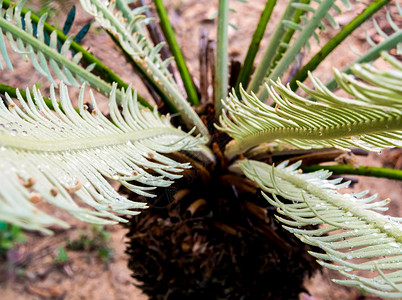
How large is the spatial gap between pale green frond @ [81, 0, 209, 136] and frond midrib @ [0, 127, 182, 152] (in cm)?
18

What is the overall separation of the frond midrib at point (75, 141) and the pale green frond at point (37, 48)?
19 centimetres

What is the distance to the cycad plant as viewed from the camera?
46cm

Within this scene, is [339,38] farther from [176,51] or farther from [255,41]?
[176,51]

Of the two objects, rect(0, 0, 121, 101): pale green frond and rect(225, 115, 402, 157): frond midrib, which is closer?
rect(225, 115, 402, 157): frond midrib

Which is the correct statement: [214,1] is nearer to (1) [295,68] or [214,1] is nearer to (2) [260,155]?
(1) [295,68]

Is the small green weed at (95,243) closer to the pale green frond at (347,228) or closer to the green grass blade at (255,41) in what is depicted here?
the green grass blade at (255,41)

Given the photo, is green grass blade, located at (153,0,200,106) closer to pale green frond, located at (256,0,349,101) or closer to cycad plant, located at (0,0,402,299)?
cycad plant, located at (0,0,402,299)

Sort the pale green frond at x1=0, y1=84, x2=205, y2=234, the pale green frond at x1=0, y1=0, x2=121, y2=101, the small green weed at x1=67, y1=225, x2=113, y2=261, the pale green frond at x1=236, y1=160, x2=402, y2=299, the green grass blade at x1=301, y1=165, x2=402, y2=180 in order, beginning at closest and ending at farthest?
1. the pale green frond at x1=0, y1=84, x2=205, y2=234
2. the pale green frond at x1=236, y1=160, x2=402, y2=299
3. the pale green frond at x1=0, y1=0, x2=121, y2=101
4. the green grass blade at x1=301, y1=165, x2=402, y2=180
5. the small green weed at x1=67, y1=225, x2=113, y2=261

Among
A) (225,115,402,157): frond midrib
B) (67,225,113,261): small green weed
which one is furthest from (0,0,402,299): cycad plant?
(67,225,113,261): small green weed

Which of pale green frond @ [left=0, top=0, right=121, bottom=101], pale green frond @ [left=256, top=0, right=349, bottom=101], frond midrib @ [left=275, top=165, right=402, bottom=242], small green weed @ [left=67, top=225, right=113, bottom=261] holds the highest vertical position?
pale green frond @ [left=0, top=0, right=121, bottom=101]

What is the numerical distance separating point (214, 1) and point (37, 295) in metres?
1.69

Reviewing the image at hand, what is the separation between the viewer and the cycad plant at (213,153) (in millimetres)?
460

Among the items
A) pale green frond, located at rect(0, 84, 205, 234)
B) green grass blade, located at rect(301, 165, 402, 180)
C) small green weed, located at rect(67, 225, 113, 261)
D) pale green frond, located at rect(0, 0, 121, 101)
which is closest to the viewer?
pale green frond, located at rect(0, 84, 205, 234)

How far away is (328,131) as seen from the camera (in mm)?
543
